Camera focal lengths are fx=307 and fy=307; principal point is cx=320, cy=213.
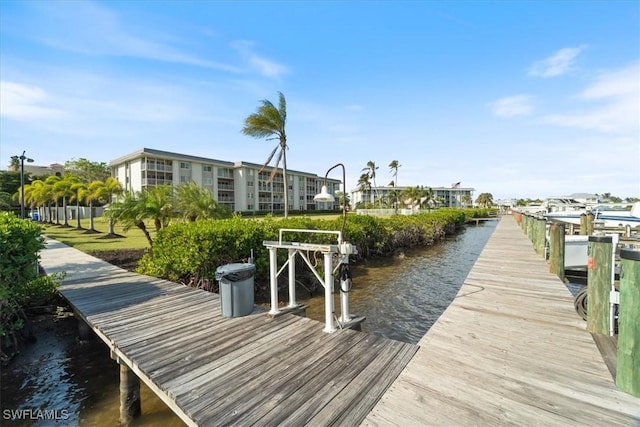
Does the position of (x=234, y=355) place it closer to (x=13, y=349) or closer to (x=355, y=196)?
(x=13, y=349)

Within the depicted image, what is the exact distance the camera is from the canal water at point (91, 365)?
4043 mm

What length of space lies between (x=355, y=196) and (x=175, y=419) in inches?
4179

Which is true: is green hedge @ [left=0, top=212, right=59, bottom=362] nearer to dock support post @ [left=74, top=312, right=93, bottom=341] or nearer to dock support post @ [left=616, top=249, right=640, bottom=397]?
dock support post @ [left=74, top=312, right=93, bottom=341]

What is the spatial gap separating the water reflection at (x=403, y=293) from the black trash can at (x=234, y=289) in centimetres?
300

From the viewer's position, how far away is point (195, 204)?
11914mm

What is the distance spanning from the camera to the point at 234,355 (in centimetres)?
374

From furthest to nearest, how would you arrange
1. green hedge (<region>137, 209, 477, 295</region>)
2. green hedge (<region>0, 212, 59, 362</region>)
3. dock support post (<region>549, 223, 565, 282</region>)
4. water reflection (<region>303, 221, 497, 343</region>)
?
green hedge (<region>137, 209, 477, 295</region>) → water reflection (<region>303, 221, 497, 343</region>) → dock support post (<region>549, 223, 565, 282</region>) → green hedge (<region>0, 212, 59, 362</region>)

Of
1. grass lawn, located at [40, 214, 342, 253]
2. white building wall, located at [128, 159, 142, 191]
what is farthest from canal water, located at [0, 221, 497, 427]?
white building wall, located at [128, 159, 142, 191]

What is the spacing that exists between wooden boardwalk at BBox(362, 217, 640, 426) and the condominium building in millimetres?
30267

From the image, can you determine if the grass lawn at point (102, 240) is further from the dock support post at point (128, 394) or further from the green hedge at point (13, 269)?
the dock support post at point (128, 394)

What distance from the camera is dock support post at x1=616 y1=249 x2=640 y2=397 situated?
2586 mm

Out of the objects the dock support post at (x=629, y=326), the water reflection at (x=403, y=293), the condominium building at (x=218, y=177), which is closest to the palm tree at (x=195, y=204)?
the water reflection at (x=403, y=293)

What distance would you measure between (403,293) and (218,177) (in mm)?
42377

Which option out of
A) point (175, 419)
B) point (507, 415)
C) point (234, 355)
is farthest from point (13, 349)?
point (507, 415)
